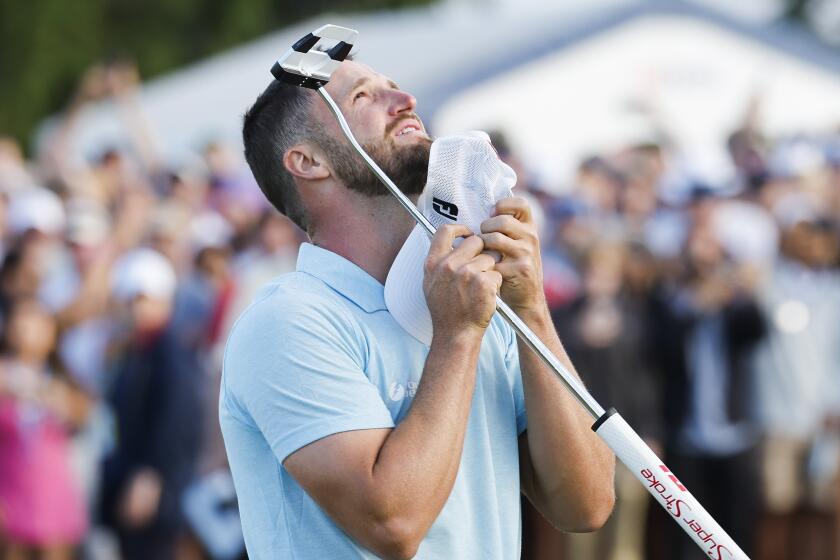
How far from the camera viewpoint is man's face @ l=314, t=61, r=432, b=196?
3.13 metres

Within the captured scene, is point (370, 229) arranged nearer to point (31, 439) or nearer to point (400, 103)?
point (400, 103)

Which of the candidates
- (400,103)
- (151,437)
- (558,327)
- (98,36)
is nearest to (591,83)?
(558,327)

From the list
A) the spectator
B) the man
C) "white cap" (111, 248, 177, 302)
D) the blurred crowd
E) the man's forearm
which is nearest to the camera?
the man

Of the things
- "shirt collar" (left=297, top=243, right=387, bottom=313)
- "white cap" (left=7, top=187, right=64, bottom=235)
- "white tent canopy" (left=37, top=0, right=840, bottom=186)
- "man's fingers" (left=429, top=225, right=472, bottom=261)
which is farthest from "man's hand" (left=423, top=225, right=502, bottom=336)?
"white tent canopy" (left=37, top=0, right=840, bottom=186)

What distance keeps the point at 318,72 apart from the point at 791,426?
6483 millimetres

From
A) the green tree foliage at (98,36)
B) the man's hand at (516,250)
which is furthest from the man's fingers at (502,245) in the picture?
the green tree foliage at (98,36)

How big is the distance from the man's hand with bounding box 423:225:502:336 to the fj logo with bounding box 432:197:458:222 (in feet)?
0.36

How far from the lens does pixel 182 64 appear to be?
38781 mm

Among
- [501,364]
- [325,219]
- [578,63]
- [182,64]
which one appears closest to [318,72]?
[325,219]

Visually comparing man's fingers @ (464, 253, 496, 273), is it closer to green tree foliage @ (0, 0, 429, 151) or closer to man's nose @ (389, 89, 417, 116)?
man's nose @ (389, 89, 417, 116)

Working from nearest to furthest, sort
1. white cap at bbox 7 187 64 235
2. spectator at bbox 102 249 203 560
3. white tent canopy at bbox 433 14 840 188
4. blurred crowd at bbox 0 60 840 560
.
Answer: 1. spectator at bbox 102 249 203 560
2. blurred crowd at bbox 0 60 840 560
3. white cap at bbox 7 187 64 235
4. white tent canopy at bbox 433 14 840 188

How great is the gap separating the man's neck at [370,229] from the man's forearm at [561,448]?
38cm

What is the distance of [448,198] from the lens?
2.94 meters

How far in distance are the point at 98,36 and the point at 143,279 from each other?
3018 centimetres
